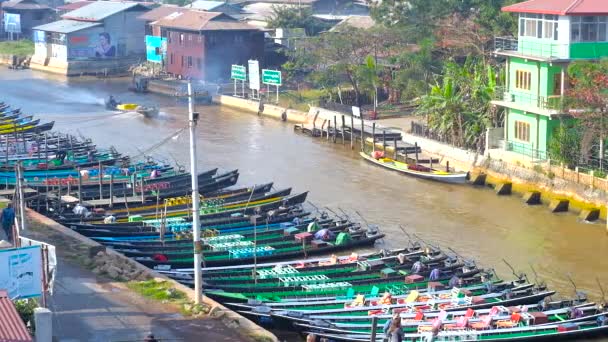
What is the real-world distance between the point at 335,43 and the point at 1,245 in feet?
124

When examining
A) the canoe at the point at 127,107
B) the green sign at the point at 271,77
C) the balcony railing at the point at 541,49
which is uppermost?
the balcony railing at the point at 541,49

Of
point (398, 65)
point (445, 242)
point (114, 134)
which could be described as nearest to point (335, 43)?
point (398, 65)

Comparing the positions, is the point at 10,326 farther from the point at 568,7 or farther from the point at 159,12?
the point at 159,12

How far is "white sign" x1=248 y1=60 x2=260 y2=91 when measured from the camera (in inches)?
2513

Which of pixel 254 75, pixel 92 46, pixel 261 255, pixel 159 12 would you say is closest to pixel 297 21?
pixel 159 12

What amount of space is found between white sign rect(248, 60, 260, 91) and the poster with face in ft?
63.5

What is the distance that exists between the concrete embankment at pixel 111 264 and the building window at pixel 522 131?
17978mm

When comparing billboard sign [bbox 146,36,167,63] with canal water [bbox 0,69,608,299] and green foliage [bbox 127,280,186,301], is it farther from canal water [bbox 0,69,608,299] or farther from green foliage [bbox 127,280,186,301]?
green foliage [bbox 127,280,186,301]

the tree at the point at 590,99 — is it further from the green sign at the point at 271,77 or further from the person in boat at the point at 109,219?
the green sign at the point at 271,77

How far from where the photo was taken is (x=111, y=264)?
93.1 feet

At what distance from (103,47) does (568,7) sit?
44279 mm

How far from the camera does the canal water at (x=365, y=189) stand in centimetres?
3572

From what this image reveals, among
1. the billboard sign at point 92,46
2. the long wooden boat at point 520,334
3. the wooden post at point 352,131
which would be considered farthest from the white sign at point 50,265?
the billboard sign at point 92,46

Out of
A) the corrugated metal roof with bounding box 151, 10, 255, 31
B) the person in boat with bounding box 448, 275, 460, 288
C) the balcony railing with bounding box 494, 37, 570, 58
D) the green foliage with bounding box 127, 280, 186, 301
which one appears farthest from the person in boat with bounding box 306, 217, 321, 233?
the corrugated metal roof with bounding box 151, 10, 255, 31
